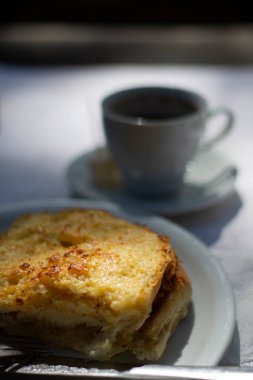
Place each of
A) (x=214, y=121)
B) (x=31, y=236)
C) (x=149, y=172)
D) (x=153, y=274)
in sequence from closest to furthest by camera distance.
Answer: (x=153, y=274), (x=31, y=236), (x=149, y=172), (x=214, y=121)

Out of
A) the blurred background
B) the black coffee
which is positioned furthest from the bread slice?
the blurred background

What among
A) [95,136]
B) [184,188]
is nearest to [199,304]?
[184,188]

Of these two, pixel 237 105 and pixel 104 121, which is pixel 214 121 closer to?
pixel 237 105

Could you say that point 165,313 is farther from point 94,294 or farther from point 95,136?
point 95,136

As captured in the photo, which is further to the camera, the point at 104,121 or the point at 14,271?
the point at 104,121

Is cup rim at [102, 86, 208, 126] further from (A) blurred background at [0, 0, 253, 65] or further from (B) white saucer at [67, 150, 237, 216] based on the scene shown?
(A) blurred background at [0, 0, 253, 65]

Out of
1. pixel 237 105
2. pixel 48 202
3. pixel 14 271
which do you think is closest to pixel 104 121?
pixel 48 202
